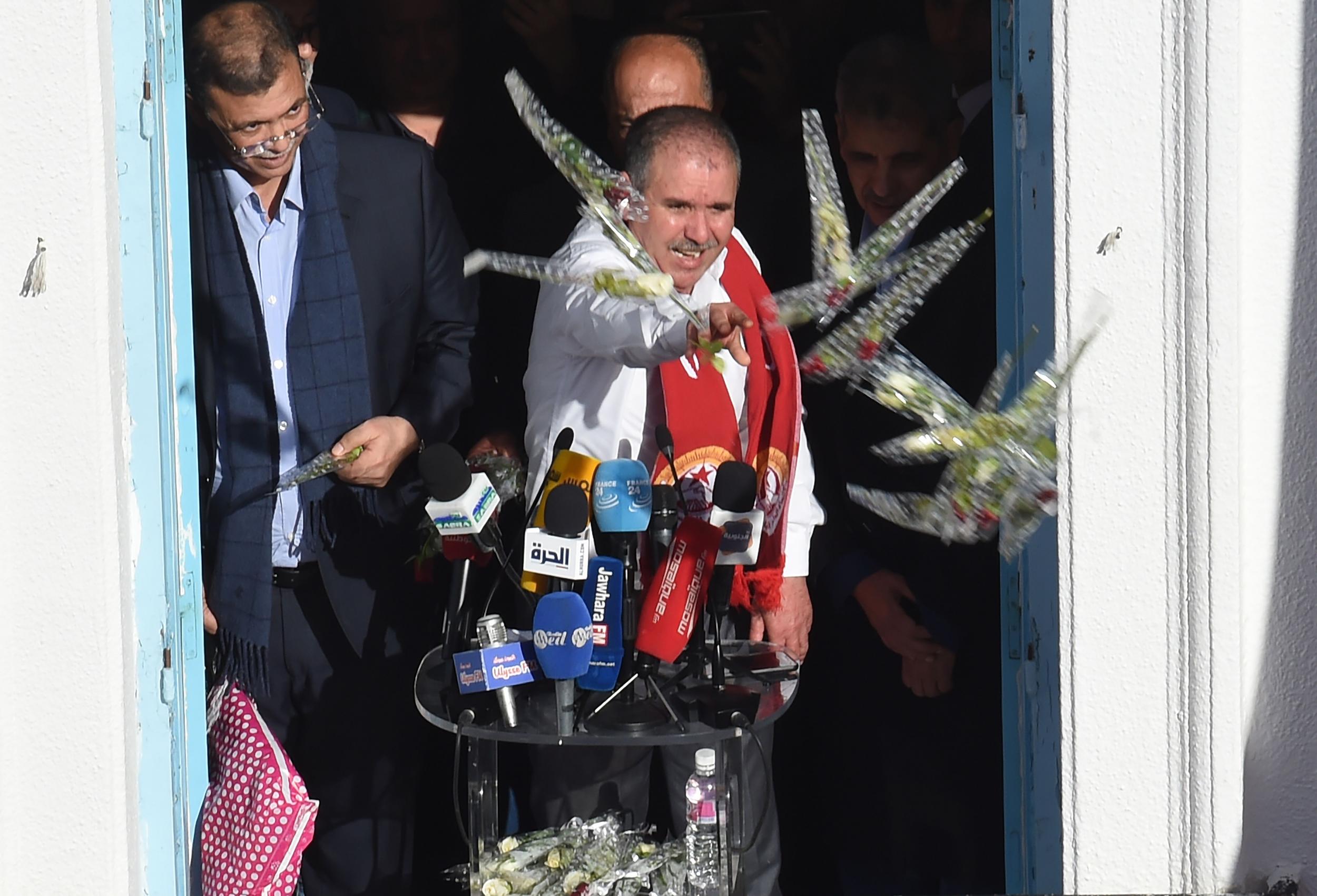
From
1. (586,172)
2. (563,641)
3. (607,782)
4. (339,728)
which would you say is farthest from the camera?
(339,728)

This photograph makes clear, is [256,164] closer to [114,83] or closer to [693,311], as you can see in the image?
[114,83]

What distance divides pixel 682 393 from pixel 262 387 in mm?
849

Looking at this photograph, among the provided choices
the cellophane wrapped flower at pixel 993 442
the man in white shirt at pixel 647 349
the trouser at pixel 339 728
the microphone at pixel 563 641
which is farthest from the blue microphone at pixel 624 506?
the trouser at pixel 339 728

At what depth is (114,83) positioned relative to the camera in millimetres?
2328

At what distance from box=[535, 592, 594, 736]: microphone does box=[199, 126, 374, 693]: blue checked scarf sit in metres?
0.81

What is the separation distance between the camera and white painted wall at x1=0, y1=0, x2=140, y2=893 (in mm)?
2293


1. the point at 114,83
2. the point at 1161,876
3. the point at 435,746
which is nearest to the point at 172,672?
the point at 114,83

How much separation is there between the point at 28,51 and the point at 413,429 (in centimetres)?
99

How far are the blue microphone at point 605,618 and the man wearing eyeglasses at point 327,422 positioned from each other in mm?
668

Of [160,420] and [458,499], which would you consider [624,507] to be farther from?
[160,420]

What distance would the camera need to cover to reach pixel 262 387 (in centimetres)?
291

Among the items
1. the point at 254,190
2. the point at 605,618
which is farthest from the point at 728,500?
the point at 254,190

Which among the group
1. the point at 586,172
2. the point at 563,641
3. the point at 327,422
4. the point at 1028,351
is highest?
the point at 586,172

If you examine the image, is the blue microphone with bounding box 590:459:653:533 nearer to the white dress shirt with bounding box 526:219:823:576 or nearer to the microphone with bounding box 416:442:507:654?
the microphone with bounding box 416:442:507:654
